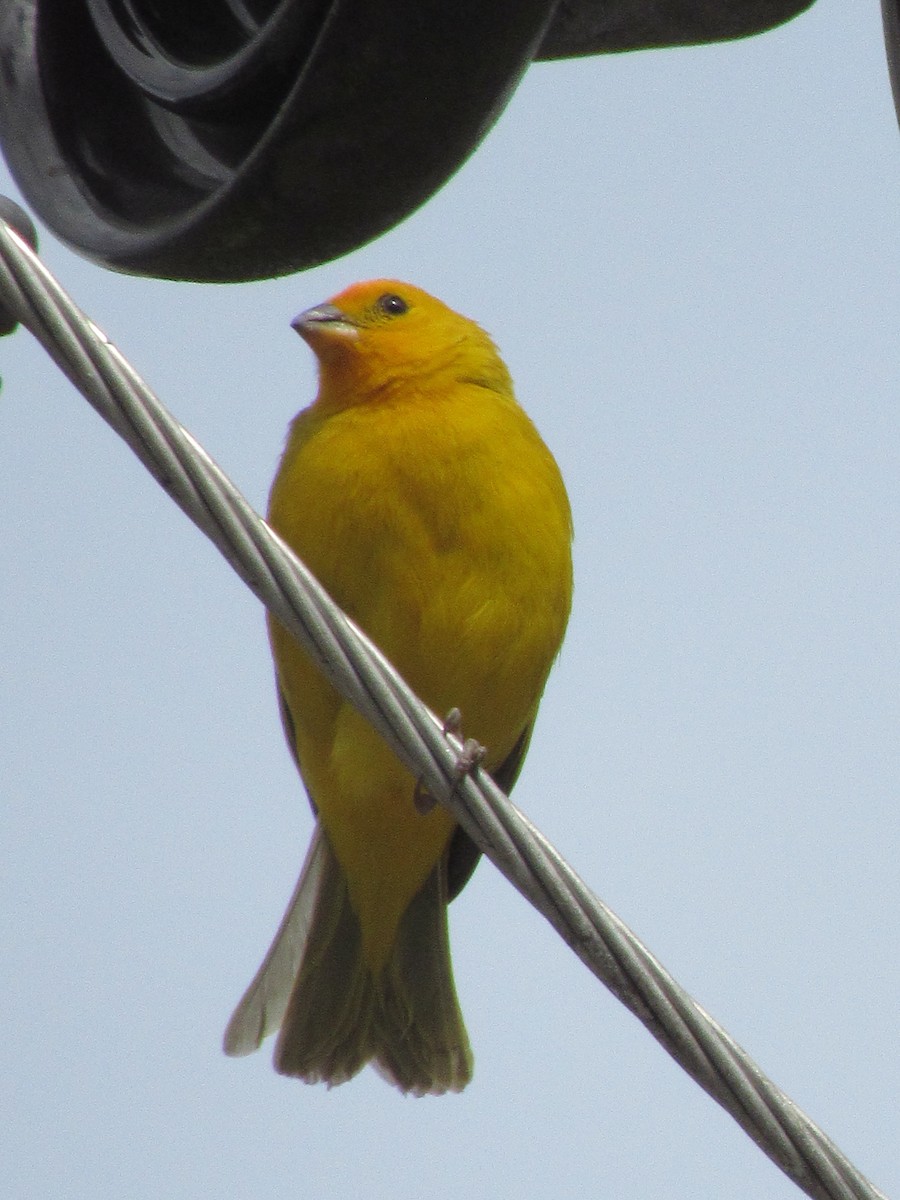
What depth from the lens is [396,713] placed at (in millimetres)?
2506

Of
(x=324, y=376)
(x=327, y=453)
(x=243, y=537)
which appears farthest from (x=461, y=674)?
(x=243, y=537)

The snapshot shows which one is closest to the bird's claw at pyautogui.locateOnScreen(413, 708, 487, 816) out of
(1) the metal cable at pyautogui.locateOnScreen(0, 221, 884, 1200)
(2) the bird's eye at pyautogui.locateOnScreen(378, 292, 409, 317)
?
(1) the metal cable at pyautogui.locateOnScreen(0, 221, 884, 1200)

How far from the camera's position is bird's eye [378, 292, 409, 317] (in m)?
5.34

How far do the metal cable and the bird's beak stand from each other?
2692 millimetres

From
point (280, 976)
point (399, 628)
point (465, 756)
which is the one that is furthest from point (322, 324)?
point (465, 756)

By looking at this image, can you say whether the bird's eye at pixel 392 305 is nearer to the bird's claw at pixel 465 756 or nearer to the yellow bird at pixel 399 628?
the yellow bird at pixel 399 628

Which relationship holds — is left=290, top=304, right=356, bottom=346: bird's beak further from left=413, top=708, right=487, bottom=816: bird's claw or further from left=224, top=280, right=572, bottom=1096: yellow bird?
left=413, top=708, right=487, bottom=816: bird's claw

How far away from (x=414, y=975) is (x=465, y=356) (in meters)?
1.81

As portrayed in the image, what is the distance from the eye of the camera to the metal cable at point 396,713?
226cm

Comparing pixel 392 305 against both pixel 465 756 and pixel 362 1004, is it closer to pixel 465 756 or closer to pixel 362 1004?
pixel 362 1004

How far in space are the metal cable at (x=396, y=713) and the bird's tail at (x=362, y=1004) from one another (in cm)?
269

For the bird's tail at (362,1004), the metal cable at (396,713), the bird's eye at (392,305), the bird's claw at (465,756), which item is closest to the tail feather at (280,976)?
the bird's tail at (362,1004)

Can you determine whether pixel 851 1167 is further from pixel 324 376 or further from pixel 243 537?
pixel 324 376

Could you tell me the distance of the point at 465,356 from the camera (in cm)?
509
